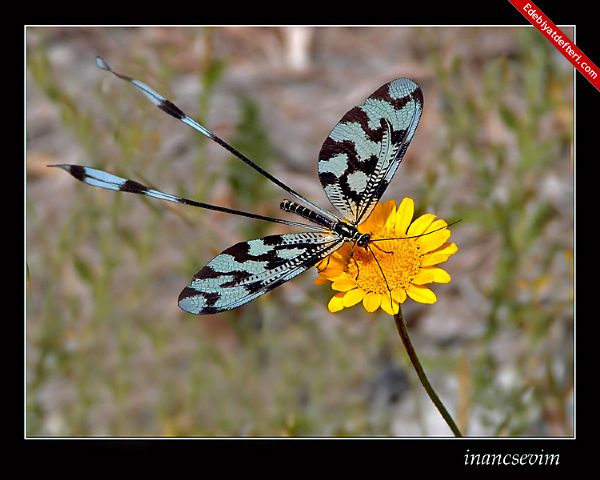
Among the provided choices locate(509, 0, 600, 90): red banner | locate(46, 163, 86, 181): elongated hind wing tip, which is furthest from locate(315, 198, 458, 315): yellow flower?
locate(509, 0, 600, 90): red banner

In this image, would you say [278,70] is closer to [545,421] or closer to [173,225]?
[173,225]

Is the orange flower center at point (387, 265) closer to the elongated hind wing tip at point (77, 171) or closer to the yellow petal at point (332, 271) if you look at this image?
the yellow petal at point (332, 271)

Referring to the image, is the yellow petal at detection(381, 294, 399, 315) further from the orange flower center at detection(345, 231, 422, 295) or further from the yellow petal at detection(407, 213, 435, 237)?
the yellow petal at detection(407, 213, 435, 237)

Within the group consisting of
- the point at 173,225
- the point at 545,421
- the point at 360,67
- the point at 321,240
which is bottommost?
the point at 545,421

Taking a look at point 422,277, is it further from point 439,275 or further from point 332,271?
point 332,271

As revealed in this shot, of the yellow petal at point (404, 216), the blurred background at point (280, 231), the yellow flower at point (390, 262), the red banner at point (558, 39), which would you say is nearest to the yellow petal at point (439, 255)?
the yellow flower at point (390, 262)

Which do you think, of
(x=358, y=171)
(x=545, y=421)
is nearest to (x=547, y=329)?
(x=545, y=421)

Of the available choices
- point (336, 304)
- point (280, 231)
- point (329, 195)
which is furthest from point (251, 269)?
point (280, 231)
